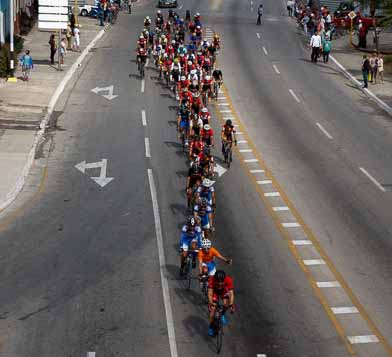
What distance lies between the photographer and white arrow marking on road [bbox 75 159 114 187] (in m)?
34.8

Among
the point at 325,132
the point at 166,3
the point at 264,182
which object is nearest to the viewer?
the point at 264,182

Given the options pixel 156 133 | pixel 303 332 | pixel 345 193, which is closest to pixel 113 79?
pixel 156 133

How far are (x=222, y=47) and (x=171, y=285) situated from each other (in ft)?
140

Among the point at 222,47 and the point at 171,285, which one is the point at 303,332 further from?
the point at 222,47

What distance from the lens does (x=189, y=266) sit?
80.8 feet

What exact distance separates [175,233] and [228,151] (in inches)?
334

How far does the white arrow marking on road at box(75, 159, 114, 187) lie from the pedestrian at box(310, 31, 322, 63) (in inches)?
1075

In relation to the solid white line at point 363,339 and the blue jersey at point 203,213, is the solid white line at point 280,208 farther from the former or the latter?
the solid white line at point 363,339

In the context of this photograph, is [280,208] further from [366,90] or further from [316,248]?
[366,90]

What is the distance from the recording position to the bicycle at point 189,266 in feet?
79.4

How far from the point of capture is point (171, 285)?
2452 cm

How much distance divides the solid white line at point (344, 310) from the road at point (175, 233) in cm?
16

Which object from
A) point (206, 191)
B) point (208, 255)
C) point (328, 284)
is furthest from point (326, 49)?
point (208, 255)

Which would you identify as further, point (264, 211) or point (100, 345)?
point (264, 211)
